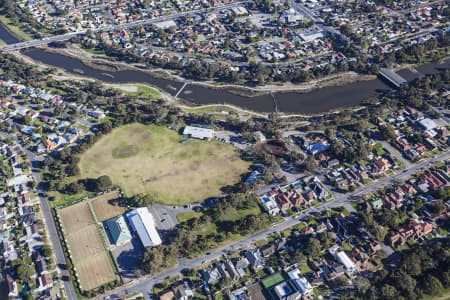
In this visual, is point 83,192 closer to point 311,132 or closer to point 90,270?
point 90,270

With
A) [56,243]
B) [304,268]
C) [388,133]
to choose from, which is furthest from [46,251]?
[388,133]

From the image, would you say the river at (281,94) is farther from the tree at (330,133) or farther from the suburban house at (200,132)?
the suburban house at (200,132)

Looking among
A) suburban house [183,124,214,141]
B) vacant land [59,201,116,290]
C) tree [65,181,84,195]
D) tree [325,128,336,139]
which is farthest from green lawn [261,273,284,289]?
tree [65,181,84,195]

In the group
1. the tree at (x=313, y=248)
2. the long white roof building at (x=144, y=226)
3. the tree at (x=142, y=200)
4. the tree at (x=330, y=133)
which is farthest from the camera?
the tree at (x=330, y=133)

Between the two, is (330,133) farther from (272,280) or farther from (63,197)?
(63,197)

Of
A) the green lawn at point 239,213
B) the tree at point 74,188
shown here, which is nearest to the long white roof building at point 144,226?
the tree at point 74,188

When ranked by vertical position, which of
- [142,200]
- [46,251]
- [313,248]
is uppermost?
[142,200]

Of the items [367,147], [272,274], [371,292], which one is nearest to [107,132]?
[272,274]
